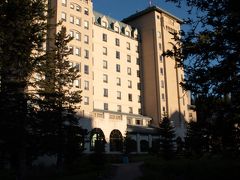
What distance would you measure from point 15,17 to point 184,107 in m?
62.2

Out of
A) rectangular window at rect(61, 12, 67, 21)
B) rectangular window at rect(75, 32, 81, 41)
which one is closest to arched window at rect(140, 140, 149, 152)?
rectangular window at rect(75, 32, 81, 41)

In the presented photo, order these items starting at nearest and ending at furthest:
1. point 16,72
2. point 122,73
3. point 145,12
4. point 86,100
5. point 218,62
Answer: point 218,62
point 16,72
point 86,100
point 122,73
point 145,12

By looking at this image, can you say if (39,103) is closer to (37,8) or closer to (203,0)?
(37,8)

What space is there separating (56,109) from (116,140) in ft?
97.6

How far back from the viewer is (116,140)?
65250 millimetres

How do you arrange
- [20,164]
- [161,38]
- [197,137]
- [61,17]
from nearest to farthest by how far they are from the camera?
[197,137] < [20,164] < [61,17] < [161,38]

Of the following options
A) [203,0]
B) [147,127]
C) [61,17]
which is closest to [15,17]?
[203,0]

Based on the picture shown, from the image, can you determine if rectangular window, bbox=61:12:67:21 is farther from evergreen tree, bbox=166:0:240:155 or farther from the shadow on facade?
evergreen tree, bbox=166:0:240:155

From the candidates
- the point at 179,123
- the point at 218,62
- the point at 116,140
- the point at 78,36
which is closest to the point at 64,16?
Answer: the point at 78,36

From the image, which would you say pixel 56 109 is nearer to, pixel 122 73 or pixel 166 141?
pixel 166 141

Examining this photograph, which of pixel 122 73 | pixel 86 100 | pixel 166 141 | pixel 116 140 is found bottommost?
pixel 166 141

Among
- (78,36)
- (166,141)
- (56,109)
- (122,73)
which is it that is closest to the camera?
(56,109)

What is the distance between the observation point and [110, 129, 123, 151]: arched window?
64312 mm

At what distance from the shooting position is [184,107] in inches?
3359
